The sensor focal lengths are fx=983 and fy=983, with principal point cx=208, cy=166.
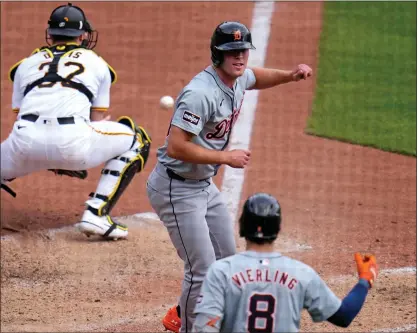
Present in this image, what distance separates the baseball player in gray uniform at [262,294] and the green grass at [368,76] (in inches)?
228

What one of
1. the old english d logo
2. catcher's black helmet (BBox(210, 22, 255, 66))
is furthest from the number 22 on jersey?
the old english d logo

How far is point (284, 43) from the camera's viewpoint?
12.6m

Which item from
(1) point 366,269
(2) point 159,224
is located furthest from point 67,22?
(1) point 366,269

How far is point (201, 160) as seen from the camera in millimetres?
5016

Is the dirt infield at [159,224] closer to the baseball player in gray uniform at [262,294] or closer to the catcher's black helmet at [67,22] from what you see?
the catcher's black helmet at [67,22]

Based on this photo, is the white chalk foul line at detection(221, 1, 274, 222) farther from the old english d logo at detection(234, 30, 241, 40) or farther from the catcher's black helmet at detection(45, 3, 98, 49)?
the old english d logo at detection(234, 30, 241, 40)

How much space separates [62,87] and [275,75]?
83.4 inches

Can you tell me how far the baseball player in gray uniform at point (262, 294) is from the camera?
399 cm

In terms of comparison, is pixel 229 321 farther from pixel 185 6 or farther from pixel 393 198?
pixel 185 6

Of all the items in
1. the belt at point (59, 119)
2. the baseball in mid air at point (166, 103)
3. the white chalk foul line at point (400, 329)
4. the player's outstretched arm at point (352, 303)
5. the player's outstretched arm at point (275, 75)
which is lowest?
the baseball in mid air at point (166, 103)

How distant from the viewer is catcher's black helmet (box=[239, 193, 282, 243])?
4.09m

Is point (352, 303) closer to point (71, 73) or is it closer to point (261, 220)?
point (261, 220)

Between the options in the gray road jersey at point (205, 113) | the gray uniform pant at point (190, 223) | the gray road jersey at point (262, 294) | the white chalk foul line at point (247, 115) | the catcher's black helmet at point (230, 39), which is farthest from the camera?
the white chalk foul line at point (247, 115)

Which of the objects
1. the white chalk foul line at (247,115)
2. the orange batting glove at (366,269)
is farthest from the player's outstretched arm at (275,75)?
the white chalk foul line at (247,115)
